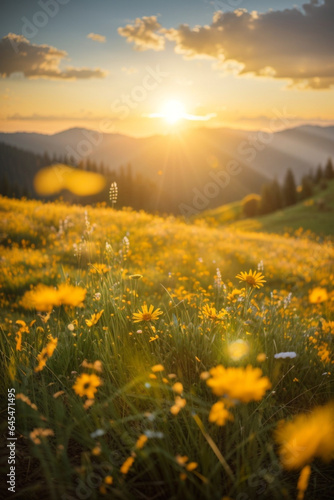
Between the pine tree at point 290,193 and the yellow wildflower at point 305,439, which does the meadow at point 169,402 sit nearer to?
the yellow wildflower at point 305,439

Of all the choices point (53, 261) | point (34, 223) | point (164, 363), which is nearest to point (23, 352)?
point (164, 363)

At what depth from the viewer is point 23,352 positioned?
3133 millimetres

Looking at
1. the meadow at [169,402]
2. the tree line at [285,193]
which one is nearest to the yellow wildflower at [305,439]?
the meadow at [169,402]

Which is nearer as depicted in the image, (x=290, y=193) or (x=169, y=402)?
(x=169, y=402)

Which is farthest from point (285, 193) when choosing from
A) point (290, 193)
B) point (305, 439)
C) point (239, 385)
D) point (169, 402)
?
point (239, 385)

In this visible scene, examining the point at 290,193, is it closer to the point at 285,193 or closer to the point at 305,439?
the point at 285,193

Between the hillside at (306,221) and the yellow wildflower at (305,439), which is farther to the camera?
the hillside at (306,221)

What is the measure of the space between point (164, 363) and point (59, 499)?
1229mm

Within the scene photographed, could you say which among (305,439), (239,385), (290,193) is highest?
(290,193)

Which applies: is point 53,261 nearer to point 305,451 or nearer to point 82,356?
point 82,356

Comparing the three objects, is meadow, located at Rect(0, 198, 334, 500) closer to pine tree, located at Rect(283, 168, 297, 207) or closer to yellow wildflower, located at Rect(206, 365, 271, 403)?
yellow wildflower, located at Rect(206, 365, 271, 403)

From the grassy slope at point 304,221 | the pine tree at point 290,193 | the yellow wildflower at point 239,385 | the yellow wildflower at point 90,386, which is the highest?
the pine tree at point 290,193

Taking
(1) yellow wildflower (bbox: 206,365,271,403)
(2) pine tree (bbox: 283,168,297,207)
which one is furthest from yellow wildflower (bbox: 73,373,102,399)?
(2) pine tree (bbox: 283,168,297,207)

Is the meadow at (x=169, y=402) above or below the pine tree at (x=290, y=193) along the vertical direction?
below
